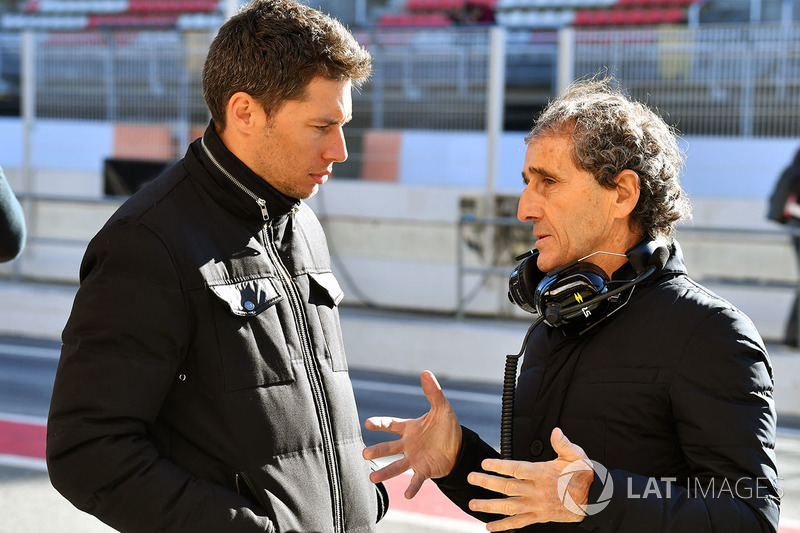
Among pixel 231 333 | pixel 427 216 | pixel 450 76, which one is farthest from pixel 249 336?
pixel 450 76

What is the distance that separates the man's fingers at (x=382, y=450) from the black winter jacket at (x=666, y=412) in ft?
0.97

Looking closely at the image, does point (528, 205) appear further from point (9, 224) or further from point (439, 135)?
point (439, 135)

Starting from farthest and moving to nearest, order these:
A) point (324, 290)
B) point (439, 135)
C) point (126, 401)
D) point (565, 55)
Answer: point (439, 135), point (565, 55), point (324, 290), point (126, 401)

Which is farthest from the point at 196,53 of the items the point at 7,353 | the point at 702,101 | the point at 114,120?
the point at 702,101

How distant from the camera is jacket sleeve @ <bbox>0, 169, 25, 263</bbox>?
2801mm

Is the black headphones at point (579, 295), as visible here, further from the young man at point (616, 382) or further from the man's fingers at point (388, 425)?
the man's fingers at point (388, 425)

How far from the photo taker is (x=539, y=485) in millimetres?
1845

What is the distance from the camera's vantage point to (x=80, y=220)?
1148 cm

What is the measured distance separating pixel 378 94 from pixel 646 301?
906cm

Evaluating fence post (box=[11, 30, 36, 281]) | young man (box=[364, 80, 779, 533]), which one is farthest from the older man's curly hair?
fence post (box=[11, 30, 36, 281])

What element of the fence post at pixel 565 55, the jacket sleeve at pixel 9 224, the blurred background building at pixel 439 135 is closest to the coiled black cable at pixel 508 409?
the jacket sleeve at pixel 9 224

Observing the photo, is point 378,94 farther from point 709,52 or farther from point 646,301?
point 646,301

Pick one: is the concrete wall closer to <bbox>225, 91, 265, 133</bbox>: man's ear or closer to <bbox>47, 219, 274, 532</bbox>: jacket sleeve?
<bbox>225, 91, 265, 133</bbox>: man's ear

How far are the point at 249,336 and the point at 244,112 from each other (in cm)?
54
